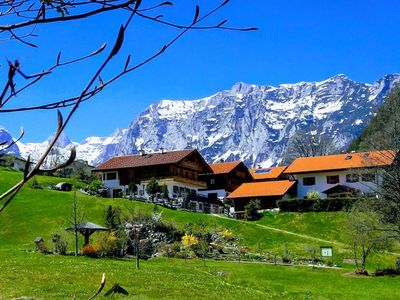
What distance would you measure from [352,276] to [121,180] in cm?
4477

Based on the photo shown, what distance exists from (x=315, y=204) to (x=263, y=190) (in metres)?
9.32

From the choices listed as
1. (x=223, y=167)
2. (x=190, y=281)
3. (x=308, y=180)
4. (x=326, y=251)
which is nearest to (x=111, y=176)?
(x=223, y=167)

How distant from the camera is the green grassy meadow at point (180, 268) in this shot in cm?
2422

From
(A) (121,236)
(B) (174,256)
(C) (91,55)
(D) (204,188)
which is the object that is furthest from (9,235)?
(C) (91,55)

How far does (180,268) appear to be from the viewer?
35.0 meters

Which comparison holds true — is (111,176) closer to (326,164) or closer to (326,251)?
(326,164)

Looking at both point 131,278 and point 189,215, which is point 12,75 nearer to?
point 131,278

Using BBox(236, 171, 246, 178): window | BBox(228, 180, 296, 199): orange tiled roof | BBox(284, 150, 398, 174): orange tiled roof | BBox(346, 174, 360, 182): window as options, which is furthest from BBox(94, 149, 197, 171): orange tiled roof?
BBox(346, 174, 360, 182): window

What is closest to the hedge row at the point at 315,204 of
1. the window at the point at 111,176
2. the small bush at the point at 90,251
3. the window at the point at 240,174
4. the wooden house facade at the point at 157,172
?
the wooden house facade at the point at 157,172

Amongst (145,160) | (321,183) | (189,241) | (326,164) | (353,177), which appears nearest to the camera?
(189,241)

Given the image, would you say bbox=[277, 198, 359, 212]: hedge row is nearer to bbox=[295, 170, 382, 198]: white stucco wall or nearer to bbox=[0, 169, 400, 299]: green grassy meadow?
bbox=[0, 169, 400, 299]: green grassy meadow

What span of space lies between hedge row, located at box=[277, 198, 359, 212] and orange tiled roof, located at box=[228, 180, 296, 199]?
4543 mm

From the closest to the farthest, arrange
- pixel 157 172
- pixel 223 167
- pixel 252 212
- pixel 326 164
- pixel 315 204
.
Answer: pixel 315 204 < pixel 252 212 < pixel 326 164 < pixel 157 172 < pixel 223 167

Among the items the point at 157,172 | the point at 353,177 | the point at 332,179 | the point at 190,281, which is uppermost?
the point at 157,172
